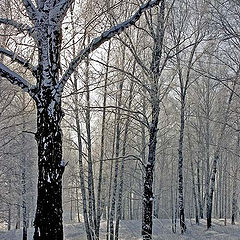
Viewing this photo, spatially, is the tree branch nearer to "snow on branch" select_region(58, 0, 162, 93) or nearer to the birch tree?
the birch tree

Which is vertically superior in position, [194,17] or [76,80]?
[194,17]

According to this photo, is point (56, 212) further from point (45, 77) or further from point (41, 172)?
point (45, 77)

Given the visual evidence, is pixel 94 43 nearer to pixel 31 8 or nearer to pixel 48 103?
pixel 31 8

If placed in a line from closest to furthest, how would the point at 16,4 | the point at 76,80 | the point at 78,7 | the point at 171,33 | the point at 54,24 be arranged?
the point at 54,24 < the point at 16,4 < the point at 78,7 < the point at 76,80 < the point at 171,33

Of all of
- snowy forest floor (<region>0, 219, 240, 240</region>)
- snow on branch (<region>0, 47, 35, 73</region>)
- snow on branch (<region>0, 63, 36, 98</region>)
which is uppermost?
snow on branch (<region>0, 47, 35, 73</region>)

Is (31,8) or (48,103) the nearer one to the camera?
(48,103)

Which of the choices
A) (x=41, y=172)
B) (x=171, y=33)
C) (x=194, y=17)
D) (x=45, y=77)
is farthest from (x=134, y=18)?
(x=194, y=17)

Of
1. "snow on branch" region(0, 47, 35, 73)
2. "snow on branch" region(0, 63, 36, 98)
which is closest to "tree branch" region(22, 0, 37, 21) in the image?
"snow on branch" region(0, 47, 35, 73)

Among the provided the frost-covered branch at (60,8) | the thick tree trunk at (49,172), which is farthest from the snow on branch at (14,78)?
the frost-covered branch at (60,8)

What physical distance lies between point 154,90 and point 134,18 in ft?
8.99

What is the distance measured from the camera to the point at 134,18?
5.10 m

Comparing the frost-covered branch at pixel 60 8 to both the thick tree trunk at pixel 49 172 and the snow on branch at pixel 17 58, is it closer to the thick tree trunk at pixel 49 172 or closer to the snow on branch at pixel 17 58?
the snow on branch at pixel 17 58

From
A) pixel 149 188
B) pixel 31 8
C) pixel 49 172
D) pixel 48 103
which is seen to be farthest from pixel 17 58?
pixel 149 188

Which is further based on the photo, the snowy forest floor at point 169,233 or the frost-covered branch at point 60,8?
the snowy forest floor at point 169,233
